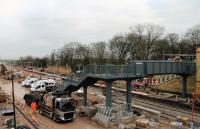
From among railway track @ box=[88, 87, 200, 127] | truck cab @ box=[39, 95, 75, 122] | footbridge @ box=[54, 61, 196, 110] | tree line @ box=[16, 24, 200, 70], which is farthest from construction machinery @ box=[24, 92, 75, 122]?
tree line @ box=[16, 24, 200, 70]

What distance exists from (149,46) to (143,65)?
61878 millimetres

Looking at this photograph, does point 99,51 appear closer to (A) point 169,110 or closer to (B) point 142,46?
(B) point 142,46

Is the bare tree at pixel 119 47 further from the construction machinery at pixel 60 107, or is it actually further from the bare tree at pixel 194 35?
the construction machinery at pixel 60 107

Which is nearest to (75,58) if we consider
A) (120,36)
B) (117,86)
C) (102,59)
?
(102,59)

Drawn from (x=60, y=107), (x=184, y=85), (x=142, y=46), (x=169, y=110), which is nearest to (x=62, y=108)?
(x=60, y=107)

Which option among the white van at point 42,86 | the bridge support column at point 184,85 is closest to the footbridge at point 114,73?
the bridge support column at point 184,85

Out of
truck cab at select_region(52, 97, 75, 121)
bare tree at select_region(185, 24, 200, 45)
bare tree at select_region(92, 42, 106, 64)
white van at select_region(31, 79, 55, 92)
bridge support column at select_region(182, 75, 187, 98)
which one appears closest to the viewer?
truck cab at select_region(52, 97, 75, 121)

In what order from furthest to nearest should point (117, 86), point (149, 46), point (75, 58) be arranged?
point (75, 58) < point (149, 46) < point (117, 86)

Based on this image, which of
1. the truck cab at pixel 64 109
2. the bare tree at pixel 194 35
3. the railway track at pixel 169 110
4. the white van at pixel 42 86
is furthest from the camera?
the bare tree at pixel 194 35

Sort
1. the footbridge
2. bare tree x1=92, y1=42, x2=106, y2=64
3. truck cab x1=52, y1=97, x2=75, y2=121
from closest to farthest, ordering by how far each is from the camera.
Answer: truck cab x1=52, y1=97, x2=75, y2=121 → the footbridge → bare tree x1=92, y1=42, x2=106, y2=64

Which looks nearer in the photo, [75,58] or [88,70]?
[88,70]

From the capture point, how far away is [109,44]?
349ft

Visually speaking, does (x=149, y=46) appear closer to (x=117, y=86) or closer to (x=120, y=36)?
(x=120, y=36)

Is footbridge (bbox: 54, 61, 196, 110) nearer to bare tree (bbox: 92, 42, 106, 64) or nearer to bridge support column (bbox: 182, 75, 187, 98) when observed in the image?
bridge support column (bbox: 182, 75, 187, 98)
